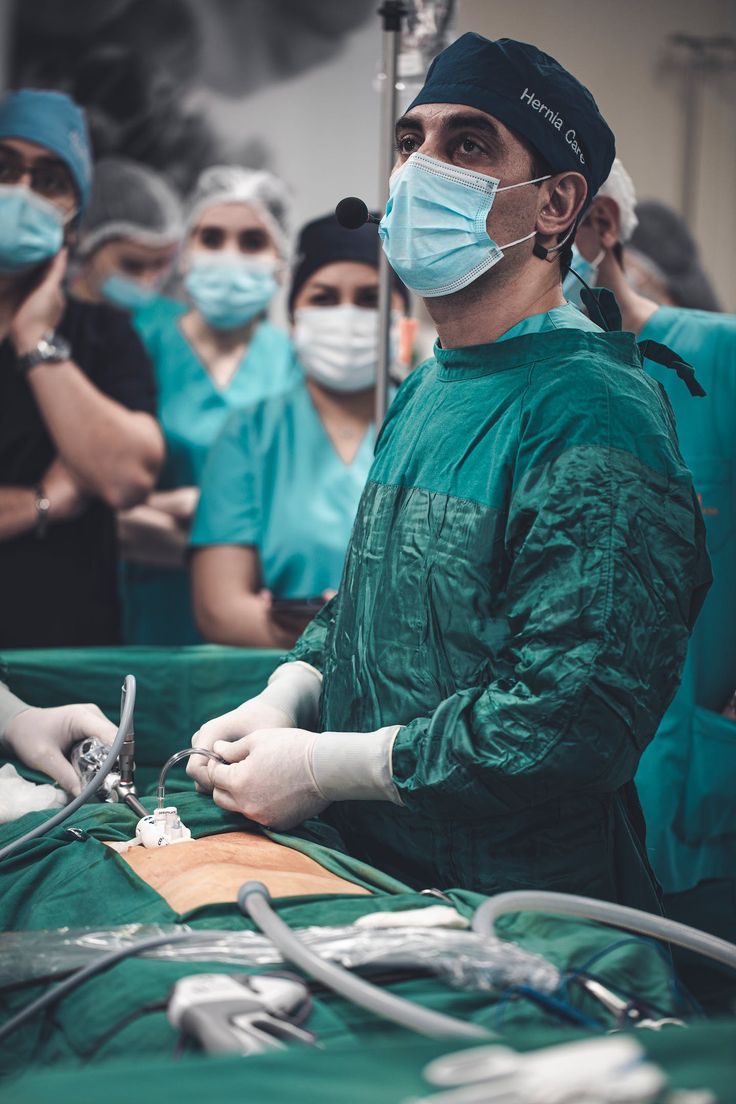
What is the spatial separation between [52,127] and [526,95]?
2238 mm

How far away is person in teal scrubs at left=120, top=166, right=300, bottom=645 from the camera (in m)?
3.62

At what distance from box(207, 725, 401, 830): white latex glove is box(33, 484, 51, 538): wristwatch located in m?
2.12

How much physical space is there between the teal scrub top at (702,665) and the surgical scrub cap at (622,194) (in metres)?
0.20

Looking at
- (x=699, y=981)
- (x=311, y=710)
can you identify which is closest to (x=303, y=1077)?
(x=311, y=710)

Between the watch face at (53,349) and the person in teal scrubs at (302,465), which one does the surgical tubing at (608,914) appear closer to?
the person in teal scrubs at (302,465)

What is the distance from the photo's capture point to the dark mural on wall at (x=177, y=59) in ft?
12.2

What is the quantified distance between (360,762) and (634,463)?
0.45 metres

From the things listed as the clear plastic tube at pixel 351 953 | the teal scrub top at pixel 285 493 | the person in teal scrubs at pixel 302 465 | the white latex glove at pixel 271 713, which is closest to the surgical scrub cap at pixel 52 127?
the person in teal scrubs at pixel 302 465

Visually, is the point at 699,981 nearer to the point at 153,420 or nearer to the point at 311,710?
the point at 311,710

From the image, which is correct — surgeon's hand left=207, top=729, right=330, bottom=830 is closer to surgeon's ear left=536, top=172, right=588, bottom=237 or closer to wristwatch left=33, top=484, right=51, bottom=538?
surgeon's ear left=536, top=172, right=588, bottom=237

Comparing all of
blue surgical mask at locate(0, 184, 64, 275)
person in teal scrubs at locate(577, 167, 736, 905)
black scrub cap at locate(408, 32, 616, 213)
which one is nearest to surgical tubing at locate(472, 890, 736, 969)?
black scrub cap at locate(408, 32, 616, 213)

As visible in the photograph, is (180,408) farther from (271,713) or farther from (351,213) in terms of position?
(271,713)

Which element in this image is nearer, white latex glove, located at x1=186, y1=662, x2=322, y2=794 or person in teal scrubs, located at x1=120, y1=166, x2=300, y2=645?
white latex glove, located at x1=186, y1=662, x2=322, y2=794

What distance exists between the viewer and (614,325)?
5.17 feet
